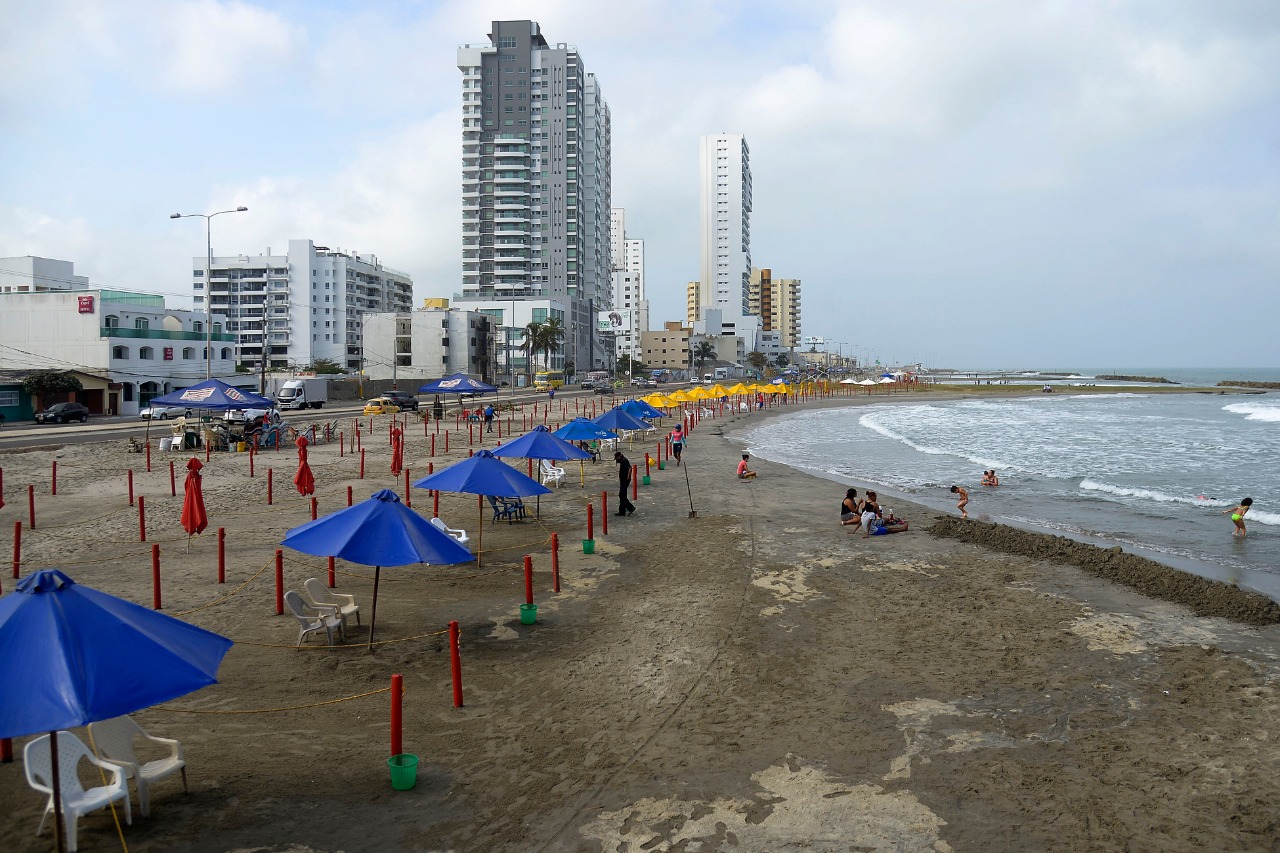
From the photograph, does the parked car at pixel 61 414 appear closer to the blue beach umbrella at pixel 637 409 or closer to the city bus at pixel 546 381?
the blue beach umbrella at pixel 637 409

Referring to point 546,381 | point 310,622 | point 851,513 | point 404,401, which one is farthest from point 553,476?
point 546,381

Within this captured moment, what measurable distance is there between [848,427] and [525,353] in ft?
246

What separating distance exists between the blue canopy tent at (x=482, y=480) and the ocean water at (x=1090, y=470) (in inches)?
482

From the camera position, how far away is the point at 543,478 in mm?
25016

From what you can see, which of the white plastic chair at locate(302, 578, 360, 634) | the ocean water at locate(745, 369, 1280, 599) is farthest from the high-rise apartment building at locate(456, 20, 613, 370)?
the white plastic chair at locate(302, 578, 360, 634)

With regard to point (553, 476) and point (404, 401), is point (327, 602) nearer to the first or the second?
point (553, 476)

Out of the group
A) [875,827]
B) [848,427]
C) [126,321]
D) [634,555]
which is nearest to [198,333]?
[126,321]

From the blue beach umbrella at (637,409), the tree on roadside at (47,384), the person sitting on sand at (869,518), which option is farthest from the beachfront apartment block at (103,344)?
the person sitting on sand at (869,518)

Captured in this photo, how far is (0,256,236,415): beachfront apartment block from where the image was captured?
54.5 metres

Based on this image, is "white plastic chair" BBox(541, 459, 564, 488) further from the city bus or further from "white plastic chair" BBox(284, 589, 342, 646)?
the city bus

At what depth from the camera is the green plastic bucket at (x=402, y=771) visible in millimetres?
7121

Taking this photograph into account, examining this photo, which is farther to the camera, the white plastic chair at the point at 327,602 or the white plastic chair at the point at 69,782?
the white plastic chair at the point at 327,602

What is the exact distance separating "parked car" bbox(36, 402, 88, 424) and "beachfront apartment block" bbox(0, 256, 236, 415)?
5569mm

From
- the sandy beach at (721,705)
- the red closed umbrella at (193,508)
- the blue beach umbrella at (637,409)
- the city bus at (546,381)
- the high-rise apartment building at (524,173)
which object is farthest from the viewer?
the high-rise apartment building at (524,173)
